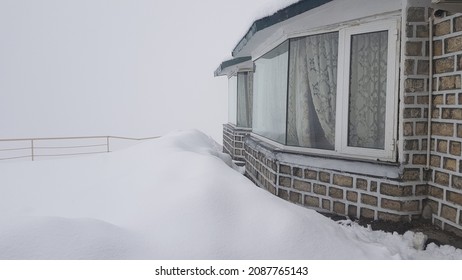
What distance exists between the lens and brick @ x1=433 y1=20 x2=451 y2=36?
3074mm

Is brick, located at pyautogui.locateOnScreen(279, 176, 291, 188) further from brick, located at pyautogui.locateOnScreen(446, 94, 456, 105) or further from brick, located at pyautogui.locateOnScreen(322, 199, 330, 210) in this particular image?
brick, located at pyautogui.locateOnScreen(446, 94, 456, 105)

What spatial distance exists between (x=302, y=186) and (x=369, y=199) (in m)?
0.87

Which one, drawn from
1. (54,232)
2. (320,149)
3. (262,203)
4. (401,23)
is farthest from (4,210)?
(401,23)

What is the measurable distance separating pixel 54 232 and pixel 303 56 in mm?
3595

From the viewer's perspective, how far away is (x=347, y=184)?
3709mm

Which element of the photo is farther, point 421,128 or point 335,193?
point 335,193

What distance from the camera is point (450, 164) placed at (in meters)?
3.11

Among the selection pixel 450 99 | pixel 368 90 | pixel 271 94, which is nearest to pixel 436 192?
pixel 450 99

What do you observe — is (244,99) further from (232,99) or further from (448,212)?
(448,212)

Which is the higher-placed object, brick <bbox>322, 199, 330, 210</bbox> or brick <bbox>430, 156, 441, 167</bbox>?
brick <bbox>430, 156, 441, 167</bbox>

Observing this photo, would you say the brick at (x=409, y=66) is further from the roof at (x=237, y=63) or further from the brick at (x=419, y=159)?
the roof at (x=237, y=63)

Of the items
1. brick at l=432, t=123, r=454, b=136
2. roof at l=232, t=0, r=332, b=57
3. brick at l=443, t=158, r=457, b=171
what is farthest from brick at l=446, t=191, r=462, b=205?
roof at l=232, t=0, r=332, b=57

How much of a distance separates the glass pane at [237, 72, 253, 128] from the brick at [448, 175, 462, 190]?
6.51 metres

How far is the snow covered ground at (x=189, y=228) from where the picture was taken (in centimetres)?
193
